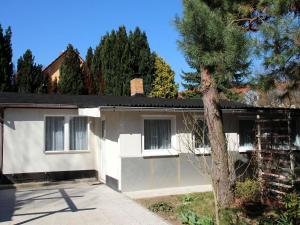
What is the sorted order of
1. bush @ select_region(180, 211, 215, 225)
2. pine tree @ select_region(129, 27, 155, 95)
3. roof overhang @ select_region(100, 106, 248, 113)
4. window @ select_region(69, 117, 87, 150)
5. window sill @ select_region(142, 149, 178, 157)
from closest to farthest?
bush @ select_region(180, 211, 215, 225) → roof overhang @ select_region(100, 106, 248, 113) → window sill @ select_region(142, 149, 178, 157) → window @ select_region(69, 117, 87, 150) → pine tree @ select_region(129, 27, 155, 95)

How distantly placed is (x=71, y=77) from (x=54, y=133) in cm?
1461

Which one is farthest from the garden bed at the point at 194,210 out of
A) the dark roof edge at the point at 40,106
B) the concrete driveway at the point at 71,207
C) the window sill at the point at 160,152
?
the dark roof edge at the point at 40,106

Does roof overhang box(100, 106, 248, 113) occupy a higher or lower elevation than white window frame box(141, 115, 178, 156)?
higher

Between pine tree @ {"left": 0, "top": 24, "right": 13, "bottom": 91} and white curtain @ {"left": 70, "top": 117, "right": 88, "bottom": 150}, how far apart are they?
12.8 meters

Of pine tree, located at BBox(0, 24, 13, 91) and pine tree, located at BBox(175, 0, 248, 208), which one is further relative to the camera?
pine tree, located at BBox(0, 24, 13, 91)

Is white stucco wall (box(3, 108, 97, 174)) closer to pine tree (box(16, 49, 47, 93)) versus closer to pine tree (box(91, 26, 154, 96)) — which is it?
pine tree (box(16, 49, 47, 93))

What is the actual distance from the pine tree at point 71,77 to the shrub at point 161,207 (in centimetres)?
1979

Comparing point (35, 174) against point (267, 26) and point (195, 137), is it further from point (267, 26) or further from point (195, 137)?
point (267, 26)

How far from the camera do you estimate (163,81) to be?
31781mm

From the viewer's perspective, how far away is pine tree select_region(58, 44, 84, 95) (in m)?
28.5

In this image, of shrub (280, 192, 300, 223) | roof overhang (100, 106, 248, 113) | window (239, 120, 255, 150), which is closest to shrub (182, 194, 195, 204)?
roof overhang (100, 106, 248, 113)

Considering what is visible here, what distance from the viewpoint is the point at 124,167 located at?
1237 centimetres

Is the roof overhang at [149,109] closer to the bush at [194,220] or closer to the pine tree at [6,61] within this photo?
the bush at [194,220]

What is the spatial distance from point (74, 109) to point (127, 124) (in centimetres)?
336
